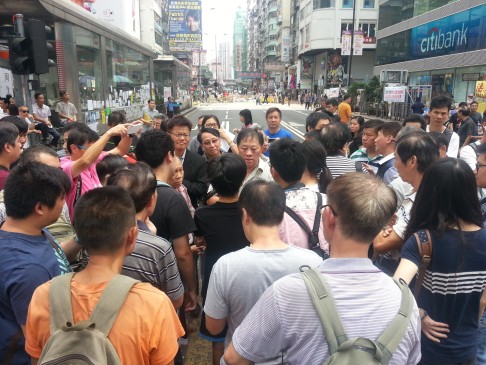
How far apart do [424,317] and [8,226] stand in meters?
2.16

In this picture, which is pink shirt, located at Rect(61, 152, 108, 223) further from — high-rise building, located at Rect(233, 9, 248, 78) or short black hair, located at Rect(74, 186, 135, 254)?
high-rise building, located at Rect(233, 9, 248, 78)

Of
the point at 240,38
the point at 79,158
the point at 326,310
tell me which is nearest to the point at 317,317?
the point at 326,310

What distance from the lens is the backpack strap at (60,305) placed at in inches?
58.1

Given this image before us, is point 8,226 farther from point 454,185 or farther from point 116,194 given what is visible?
point 454,185

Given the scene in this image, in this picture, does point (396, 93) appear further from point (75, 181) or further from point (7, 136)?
point (7, 136)

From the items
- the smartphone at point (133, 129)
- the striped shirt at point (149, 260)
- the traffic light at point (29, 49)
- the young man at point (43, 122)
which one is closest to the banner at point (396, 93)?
the young man at point (43, 122)

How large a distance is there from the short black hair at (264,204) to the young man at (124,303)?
63cm

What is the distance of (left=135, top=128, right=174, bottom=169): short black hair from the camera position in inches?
119

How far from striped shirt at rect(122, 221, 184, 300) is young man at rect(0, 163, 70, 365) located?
0.35 meters

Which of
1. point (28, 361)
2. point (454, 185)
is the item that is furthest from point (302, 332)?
point (28, 361)

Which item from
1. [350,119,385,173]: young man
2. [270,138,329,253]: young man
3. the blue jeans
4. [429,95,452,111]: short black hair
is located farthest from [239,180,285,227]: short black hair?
[429,95,452,111]: short black hair

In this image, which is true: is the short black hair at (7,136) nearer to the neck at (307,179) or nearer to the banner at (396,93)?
the neck at (307,179)

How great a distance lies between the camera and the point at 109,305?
1466mm

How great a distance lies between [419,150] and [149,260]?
6.39ft
